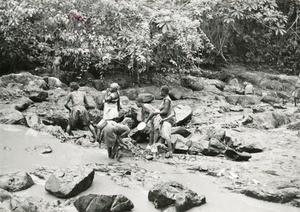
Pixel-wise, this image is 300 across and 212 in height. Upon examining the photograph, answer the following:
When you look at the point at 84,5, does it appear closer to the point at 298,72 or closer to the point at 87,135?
the point at 87,135

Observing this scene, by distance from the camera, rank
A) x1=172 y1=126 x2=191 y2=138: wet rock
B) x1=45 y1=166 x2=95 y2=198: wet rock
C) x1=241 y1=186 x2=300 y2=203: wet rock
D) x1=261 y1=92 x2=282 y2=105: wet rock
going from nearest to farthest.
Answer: x1=45 y1=166 x2=95 y2=198: wet rock < x1=241 y1=186 x2=300 y2=203: wet rock < x1=172 y1=126 x2=191 y2=138: wet rock < x1=261 y1=92 x2=282 y2=105: wet rock

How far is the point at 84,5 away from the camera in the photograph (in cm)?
1407

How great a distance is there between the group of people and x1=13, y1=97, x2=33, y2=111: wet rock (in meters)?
2.05

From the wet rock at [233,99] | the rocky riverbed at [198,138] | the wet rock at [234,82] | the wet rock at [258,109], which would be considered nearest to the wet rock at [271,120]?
the rocky riverbed at [198,138]

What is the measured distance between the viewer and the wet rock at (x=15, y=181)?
5441mm

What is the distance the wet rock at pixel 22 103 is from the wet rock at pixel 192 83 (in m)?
7.17

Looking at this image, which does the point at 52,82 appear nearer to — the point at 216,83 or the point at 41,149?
the point at 41,149

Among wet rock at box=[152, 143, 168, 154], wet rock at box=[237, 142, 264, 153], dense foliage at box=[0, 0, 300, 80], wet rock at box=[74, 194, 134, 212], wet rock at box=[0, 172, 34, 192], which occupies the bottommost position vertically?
wet rock at box=[152, 143, 168, 154]

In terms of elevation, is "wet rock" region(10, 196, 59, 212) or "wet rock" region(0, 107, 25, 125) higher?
"wet rock" region(10, 196, 59, 212)

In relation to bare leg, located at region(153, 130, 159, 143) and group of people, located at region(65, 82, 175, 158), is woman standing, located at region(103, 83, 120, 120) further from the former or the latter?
bare leg, located at region(153, 130, 159, 143)

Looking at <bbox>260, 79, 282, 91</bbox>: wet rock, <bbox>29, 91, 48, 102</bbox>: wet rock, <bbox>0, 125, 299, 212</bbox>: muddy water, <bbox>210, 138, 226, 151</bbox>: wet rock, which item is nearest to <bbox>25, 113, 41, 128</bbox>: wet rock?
<bbox>0, 125, 299, 212</bbox>: muddy water

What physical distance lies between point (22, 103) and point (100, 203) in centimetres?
647

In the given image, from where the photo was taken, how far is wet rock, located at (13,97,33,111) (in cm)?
1028

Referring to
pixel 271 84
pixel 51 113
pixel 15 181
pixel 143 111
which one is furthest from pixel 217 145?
pixel 271 84
